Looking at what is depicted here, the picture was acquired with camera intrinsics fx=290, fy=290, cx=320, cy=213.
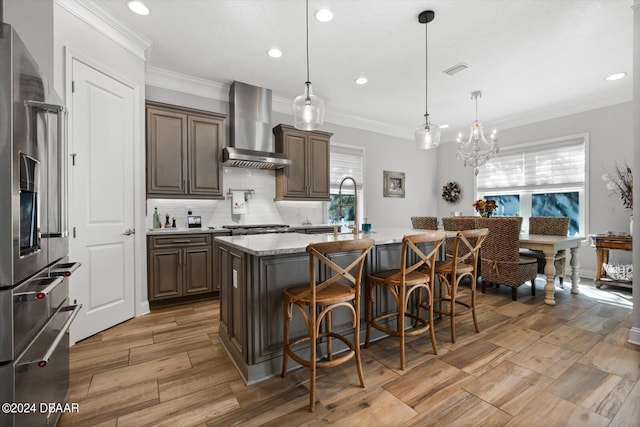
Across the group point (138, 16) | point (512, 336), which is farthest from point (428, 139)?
point (138, 16)

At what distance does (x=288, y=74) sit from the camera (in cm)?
396

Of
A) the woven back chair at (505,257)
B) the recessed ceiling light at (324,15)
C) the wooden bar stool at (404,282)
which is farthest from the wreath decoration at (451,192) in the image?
the recessed ceiling light at (324,15)

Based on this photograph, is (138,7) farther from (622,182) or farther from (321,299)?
(622,182)

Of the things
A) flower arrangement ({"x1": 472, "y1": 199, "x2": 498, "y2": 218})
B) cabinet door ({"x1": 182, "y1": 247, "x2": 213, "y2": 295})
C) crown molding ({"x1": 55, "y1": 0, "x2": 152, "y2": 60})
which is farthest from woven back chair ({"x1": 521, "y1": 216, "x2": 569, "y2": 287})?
crown molding ({"x1": 55, "y1": 0, "x2": 152, "y2": 60})

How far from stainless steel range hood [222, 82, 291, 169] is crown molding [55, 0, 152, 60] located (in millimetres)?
1265

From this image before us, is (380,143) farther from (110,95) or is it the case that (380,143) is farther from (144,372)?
(144,372)

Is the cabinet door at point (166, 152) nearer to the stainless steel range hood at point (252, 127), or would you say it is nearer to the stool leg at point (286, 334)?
the stainless steel range hood at point (252, 127)

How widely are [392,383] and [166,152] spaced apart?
3500mm

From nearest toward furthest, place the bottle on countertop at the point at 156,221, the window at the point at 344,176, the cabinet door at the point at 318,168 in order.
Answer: the bottle on countertop at the point at 156,221 < the cabinet door at the point at 318,168 < the window at the point at 344,176

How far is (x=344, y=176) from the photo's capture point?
5727 millimetres

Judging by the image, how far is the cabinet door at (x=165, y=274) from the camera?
3352 mm

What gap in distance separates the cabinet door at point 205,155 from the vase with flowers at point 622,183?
18.1 ft

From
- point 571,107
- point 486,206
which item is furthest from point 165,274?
point 571,107

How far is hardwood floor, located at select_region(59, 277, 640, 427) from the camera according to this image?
1.60 m
